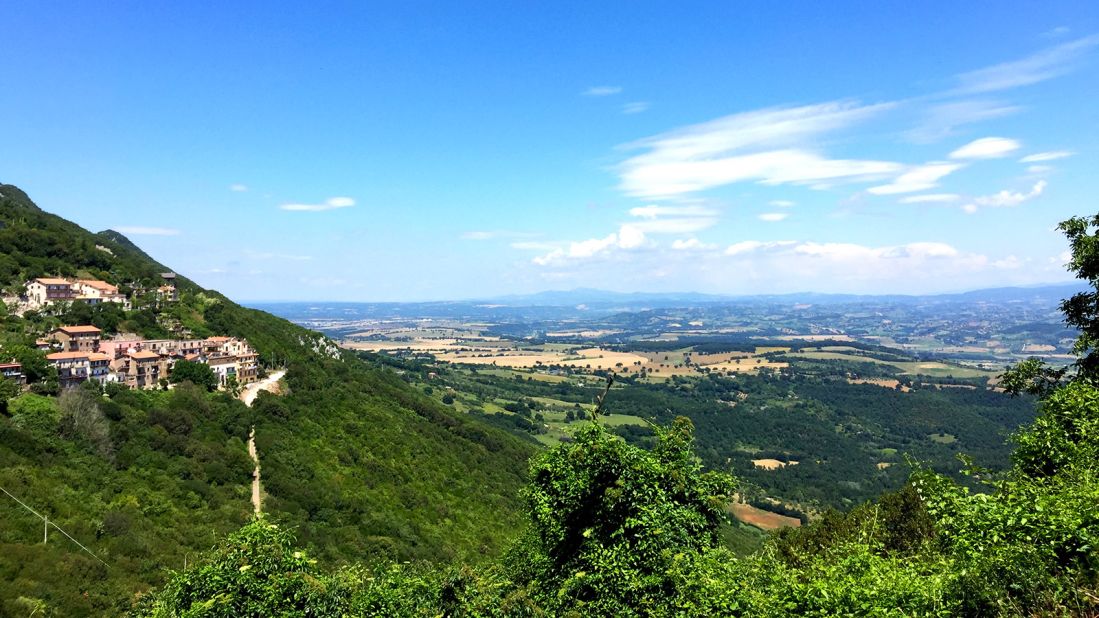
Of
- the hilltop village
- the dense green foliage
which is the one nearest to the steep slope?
the hilltop village

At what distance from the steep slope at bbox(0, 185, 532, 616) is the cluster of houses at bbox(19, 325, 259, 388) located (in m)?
2.12

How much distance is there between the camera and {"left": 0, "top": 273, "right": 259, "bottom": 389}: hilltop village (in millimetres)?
39094

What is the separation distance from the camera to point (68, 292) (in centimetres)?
5100

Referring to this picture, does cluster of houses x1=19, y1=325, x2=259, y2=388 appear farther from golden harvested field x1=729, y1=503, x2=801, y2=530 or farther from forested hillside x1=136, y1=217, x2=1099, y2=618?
golden harvested field x1=729, y1=503, x2=801, y2=530

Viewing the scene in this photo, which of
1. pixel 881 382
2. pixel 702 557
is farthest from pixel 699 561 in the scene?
pixel 881 382

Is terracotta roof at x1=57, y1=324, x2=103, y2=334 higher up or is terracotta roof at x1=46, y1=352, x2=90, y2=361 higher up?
terracotta roof at x1=57, y1=324, x2=103, y2=334

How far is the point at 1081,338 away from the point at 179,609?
30.1 m

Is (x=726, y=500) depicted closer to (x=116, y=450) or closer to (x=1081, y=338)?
(x=1081, y=338)

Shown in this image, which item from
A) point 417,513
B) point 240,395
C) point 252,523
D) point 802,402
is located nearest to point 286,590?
point 252,523

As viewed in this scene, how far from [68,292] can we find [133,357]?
16.7 metres

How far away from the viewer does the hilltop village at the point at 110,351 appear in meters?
39.1

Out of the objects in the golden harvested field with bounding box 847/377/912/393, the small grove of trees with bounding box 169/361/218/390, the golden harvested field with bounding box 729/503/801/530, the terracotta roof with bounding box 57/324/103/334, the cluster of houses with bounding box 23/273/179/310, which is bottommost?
the golden harvested field with bounding box 729/503/801/530

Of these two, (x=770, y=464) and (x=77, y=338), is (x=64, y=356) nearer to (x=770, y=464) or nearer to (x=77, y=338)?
(x=77, y=338)

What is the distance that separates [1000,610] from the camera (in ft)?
27.5
